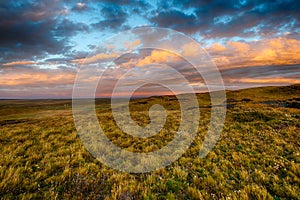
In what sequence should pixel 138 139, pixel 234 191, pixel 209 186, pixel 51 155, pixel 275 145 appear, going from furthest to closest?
pixel 138 139, pixel 275 145, pixel 51 155, pixel 209 186, pixel 234 191

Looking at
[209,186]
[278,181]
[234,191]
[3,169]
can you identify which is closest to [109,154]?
[3,169]

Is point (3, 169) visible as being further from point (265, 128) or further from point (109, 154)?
point (265, 128)

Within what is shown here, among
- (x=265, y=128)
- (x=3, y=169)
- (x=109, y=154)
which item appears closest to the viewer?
(x=3, y=169)

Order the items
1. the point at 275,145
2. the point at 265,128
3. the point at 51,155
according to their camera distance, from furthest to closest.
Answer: the point at 265,128
the point at 275,145
the point at 51,155

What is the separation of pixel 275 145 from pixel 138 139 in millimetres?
9995

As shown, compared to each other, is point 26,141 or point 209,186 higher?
point 26,141

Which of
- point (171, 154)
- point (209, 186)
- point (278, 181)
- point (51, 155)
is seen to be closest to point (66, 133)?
point (51, 155)

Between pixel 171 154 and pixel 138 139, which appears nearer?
pixel 171 154

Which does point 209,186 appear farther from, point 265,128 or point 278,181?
point 265,128

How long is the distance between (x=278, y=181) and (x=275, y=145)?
5.51 meters

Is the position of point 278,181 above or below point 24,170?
below

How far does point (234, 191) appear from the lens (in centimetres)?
586

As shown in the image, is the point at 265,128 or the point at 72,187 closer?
the point at 72,187

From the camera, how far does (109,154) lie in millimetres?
9758
